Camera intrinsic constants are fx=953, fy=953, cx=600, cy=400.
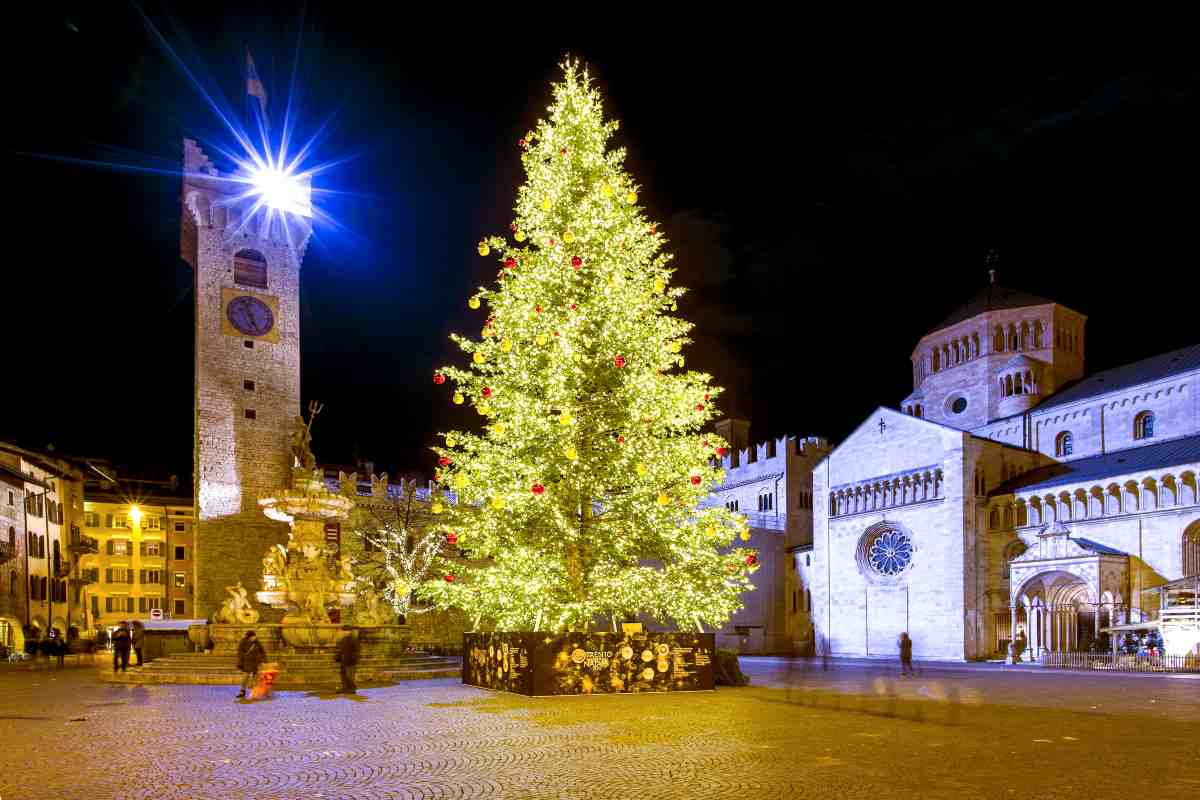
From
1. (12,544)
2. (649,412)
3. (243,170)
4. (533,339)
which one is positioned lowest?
(12,544)

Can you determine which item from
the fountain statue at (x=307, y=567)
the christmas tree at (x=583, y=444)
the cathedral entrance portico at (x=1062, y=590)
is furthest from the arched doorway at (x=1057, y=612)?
the fountain statue at (x=307, y=567)

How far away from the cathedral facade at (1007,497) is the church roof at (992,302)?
0.17m

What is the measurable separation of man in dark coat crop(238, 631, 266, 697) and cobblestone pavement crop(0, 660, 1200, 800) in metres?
0.50

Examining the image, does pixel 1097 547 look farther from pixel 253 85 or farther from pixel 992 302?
pixel 253 85

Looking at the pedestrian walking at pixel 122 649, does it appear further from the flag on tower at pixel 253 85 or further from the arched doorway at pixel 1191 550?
the arched doorway at pixel 1191 550

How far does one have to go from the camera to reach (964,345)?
2197 inches

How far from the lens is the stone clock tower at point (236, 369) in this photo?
43750 mm

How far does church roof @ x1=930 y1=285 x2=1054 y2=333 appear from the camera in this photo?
54.1 metres

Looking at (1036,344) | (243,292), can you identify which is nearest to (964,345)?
(1036,344)

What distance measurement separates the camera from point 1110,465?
4103 centimetres

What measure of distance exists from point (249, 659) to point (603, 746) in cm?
984

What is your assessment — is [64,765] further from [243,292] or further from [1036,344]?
[1036,344]

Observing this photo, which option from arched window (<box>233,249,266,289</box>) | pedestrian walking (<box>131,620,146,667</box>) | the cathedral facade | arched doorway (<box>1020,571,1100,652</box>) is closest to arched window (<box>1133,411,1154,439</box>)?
the cathedral facade

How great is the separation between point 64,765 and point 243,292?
39047mm
